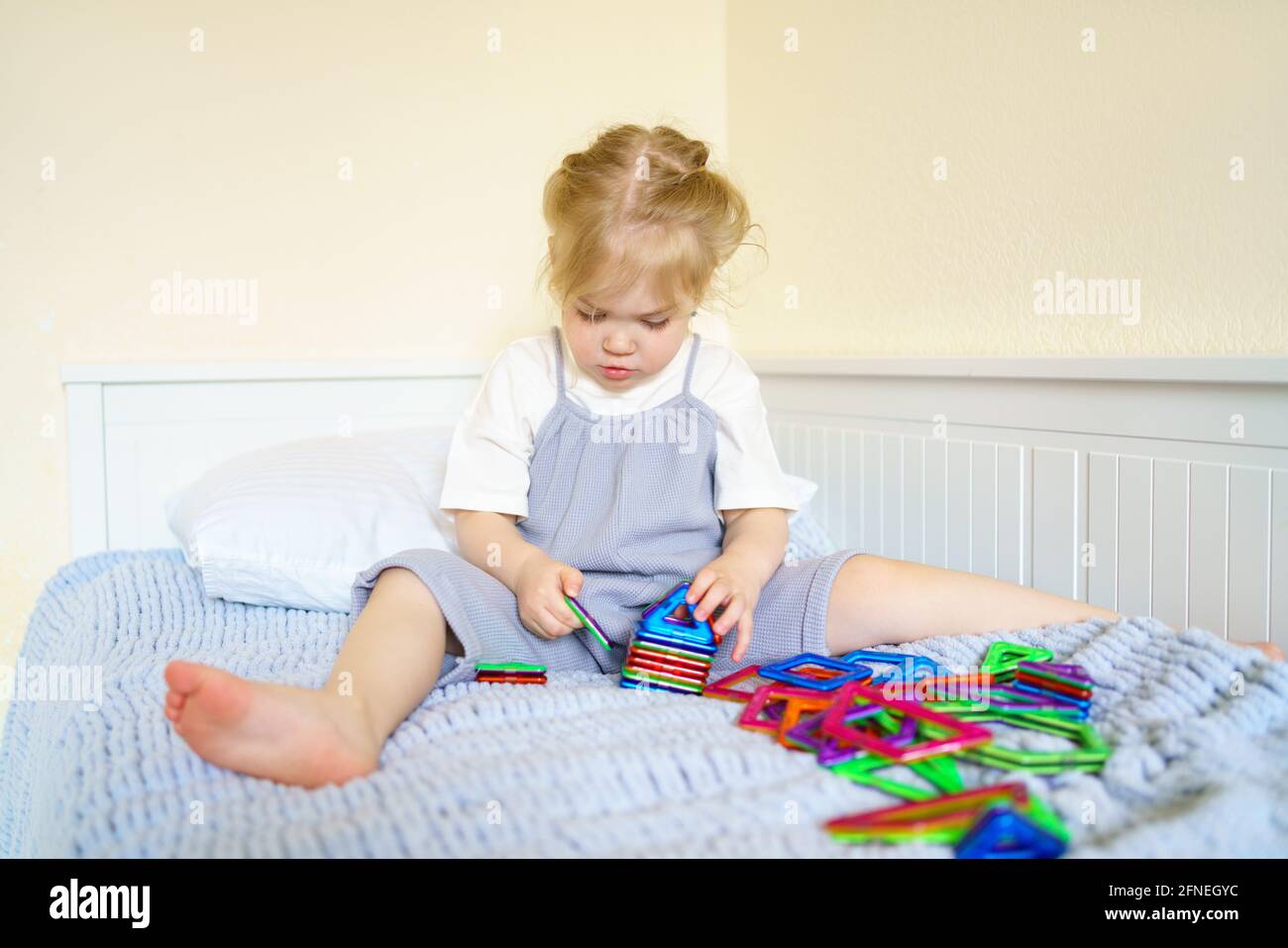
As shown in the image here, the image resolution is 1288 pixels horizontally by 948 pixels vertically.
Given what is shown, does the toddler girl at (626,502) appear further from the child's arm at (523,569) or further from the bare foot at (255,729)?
the bare foot at (255,729)

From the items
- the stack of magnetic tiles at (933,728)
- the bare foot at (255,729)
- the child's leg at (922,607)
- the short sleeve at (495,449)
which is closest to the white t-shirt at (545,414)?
the short sleeve at (495,449)

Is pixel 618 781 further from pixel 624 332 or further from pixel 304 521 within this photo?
pixel 304 521

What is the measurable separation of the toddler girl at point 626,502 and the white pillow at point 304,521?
139 mm

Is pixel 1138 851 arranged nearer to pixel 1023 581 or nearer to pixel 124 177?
pixel 1023 581

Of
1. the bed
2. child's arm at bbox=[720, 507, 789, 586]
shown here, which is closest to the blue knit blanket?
the bed

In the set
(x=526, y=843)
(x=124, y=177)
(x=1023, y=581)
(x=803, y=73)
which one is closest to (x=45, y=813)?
(x=526, y=843)

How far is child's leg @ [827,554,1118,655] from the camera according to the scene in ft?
3.68

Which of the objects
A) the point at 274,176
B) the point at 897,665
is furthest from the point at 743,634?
the point at 274,176

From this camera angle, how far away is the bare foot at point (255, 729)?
75cm

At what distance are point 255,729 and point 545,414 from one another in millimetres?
624

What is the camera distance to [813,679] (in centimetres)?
98

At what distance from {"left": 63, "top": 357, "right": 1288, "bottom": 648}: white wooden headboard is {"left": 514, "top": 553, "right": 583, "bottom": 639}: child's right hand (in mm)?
622

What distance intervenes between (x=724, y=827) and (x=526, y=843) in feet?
0.39
